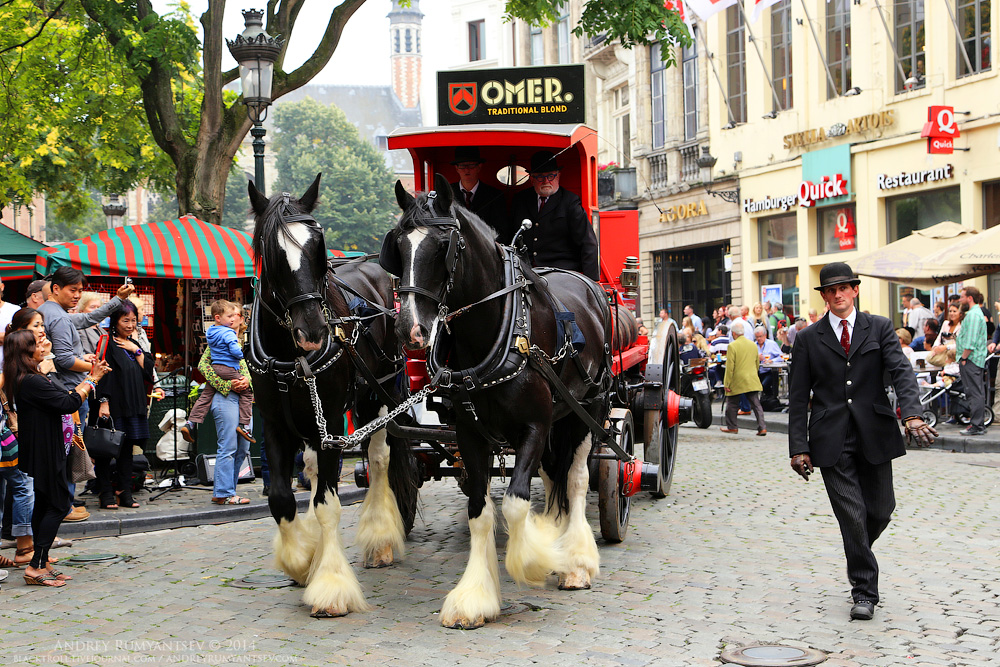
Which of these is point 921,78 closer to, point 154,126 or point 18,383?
point 154,126

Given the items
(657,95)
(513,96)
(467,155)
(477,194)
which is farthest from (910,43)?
(467,155)

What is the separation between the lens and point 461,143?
687 centimetres

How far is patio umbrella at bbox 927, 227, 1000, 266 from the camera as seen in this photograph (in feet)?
46.5

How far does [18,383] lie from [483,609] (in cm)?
328

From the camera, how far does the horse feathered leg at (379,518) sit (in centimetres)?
675

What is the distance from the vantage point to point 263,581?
251 inches

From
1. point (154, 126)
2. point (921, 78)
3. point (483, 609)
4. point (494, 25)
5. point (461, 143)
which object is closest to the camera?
point (483, 609)

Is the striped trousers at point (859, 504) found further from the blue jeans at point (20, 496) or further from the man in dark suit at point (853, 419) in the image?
the blue jeans at point (20, 496)

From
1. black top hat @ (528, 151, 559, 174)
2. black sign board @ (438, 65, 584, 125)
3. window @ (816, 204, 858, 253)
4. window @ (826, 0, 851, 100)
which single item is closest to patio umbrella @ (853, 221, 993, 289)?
window @ (816, 204, 858, 253)

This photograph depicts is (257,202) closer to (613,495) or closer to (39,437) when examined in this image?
(39,437)

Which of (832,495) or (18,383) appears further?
(18,383)

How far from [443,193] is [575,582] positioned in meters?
2.44

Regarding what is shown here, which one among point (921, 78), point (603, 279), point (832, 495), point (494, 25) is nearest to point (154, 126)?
point (603, 279)

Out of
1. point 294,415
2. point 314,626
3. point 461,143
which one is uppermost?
point 461,143
